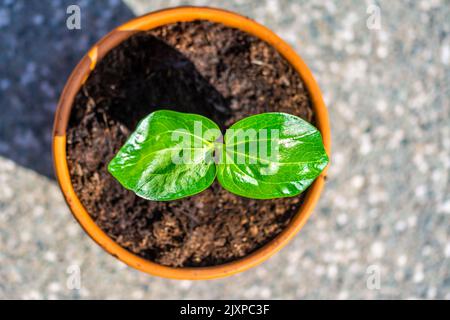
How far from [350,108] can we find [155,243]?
23.7 inches

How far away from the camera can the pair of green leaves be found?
85cm

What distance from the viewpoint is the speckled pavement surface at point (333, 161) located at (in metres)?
1.34

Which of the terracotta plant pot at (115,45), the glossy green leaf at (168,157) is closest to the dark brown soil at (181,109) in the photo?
the terracotta plant pot at (115,45)

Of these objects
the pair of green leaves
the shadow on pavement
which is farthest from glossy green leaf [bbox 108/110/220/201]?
the shadow on pavement

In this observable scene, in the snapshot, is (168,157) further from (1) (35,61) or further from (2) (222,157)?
(1) (35,61)

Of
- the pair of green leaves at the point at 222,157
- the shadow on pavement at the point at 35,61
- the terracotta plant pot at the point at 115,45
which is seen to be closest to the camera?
the pair of green leaves at the point at 222,157

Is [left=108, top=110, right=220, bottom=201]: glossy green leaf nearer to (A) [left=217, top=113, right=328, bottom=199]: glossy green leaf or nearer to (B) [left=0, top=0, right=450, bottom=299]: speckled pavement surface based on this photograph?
(A) [left=217, top=113, right=328, bottom=199]: glossy green leaf

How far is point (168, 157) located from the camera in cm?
87

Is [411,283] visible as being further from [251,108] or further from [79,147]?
[79,147]

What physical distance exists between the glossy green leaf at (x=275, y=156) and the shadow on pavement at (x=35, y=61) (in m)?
0.63

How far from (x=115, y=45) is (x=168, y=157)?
299mm

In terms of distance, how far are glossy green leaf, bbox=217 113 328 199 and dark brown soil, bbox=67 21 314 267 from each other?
0.77ft

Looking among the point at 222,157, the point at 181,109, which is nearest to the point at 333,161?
the point at 181,109

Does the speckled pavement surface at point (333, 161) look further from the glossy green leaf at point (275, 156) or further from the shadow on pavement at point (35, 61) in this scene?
the glossy green leaf at point (275, 156)
